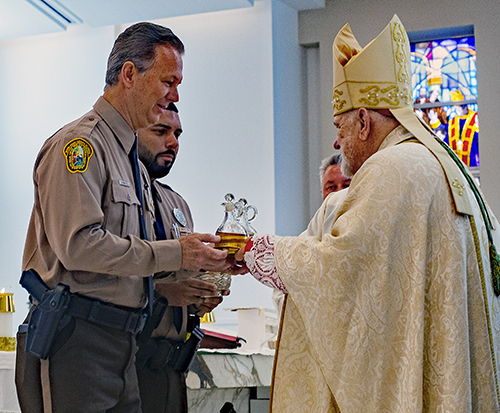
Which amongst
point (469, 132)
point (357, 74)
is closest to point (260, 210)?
point (469, 132)

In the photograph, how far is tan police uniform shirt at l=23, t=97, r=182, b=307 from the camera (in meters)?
2.02

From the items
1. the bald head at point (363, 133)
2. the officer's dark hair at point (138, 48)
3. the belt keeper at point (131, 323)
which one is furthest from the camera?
the bald head at point (363, 133)

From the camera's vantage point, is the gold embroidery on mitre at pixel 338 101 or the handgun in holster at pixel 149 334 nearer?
the handgun in holster at pixel 149 334

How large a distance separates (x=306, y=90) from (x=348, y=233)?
14.9 ft

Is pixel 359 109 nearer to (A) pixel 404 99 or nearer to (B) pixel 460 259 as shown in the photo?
(A) pixel 404 99

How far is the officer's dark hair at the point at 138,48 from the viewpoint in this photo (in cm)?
238

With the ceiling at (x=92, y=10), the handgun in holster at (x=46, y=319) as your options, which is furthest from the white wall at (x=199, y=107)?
the handgun in holster at (x=46, y=319)

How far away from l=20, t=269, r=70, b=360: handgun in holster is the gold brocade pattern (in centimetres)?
77

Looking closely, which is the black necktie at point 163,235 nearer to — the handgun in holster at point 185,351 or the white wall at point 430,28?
the handgun in holster at point 185,351

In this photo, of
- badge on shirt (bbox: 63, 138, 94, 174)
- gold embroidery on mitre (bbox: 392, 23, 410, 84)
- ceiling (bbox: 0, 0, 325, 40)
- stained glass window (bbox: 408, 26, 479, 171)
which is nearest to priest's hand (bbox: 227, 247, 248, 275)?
badge on shirt (bbox: 63, 138, 94, 174)

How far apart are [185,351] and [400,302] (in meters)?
1.03

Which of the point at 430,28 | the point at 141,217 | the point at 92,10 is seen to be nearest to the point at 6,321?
the point at 141,217

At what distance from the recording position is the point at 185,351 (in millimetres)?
2719

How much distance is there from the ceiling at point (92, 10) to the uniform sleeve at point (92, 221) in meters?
3.96
